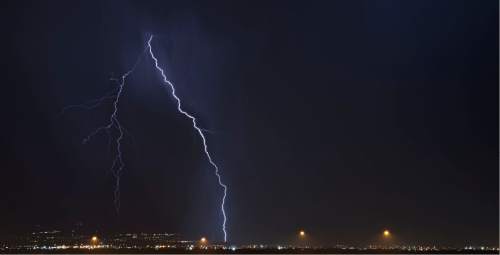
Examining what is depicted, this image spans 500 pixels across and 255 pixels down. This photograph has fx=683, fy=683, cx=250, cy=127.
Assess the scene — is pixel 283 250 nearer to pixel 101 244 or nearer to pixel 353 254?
pixel 353 254

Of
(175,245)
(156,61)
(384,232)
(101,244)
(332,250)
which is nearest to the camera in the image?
(156,61)

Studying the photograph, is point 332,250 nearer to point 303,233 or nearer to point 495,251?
point 303,233

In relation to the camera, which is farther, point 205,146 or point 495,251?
point 495,251

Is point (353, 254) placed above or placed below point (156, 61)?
below

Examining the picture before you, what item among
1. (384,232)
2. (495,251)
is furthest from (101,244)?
(495,251)

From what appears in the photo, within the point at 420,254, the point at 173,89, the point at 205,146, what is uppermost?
the point at 173,89

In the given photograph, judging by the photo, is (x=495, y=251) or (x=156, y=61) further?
(x=495, y=251)

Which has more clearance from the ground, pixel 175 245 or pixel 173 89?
pixel 173 89

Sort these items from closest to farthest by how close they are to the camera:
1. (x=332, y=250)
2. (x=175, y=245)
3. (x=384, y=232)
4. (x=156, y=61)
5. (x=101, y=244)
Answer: (x=156, y=61)
(x=384, y=232)
(x=332, y=250)
(x=175, y=245)
(x=101, y=244)

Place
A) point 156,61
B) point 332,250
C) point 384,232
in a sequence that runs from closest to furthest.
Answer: point 156,61, point 384,232, point 332,250

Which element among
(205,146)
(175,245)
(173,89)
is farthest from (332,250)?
(173,89)
